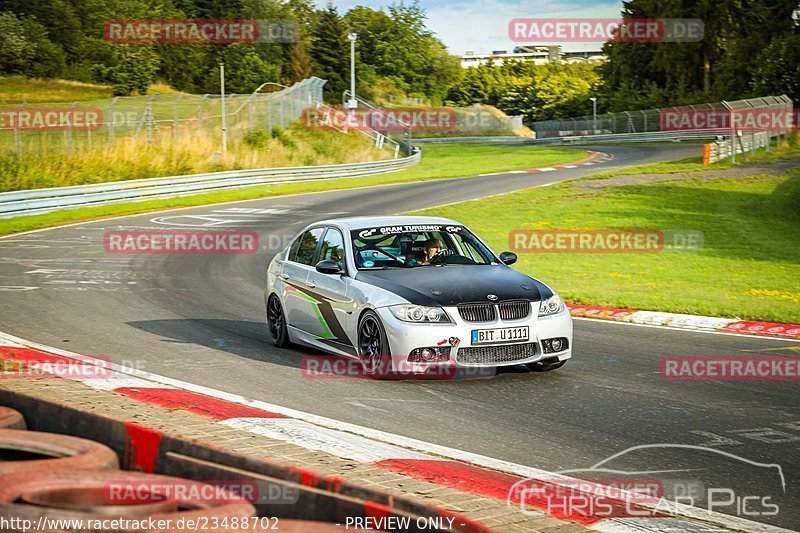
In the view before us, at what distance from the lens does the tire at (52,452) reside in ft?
15.6

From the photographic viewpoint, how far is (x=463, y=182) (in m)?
42.3

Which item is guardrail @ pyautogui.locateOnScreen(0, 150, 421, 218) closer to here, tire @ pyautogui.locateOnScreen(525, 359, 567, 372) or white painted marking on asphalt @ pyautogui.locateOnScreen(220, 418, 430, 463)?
tire @ pyautogui.locateOnScreen(525, 359, 567, 372)

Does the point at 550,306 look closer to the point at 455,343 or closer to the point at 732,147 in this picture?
the point at 455,343

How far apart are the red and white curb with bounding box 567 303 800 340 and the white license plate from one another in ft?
14.9

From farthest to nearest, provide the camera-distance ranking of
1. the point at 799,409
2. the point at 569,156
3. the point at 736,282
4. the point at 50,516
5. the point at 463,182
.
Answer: the point at 569,156, the point at 463,182, the point at 736,282, the point at 799,409, the point at 50,516

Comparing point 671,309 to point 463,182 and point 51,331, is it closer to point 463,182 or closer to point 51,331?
point 51,331

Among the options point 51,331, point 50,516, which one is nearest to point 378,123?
point 51,331

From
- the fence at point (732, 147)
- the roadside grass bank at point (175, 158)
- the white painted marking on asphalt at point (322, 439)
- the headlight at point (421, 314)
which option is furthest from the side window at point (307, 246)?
the fence at point (732, 147)

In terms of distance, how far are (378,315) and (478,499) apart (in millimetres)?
4163

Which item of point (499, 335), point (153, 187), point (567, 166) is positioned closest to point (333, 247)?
point (499, 335)

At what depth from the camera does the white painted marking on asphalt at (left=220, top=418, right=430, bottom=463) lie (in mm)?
6812

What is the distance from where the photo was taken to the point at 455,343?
948cm

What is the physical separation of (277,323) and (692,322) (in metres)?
5.70

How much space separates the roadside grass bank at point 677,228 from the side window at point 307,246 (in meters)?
5.54
